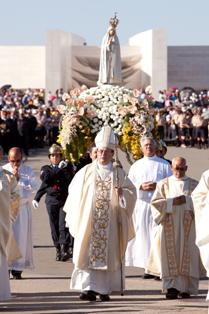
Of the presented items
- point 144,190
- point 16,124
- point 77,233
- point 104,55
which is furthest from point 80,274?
point 104,55

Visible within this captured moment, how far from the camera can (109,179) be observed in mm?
13016

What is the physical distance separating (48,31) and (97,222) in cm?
→ 4332

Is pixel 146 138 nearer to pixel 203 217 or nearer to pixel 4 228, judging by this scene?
pixel 4 228

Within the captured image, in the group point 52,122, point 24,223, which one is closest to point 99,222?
point 24,223

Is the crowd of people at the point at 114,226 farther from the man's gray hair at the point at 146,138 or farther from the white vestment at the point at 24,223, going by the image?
the man's gray hair at the point at 146,138

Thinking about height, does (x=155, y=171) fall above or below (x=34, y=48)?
below

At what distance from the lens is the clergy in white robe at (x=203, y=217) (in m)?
11.3

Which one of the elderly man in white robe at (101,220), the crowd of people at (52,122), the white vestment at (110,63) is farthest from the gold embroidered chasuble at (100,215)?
the white vestment at (110,63)

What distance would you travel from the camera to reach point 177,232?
43.2ft

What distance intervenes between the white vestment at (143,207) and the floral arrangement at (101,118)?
2.43 ft

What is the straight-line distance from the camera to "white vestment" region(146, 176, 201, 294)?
42.7ft

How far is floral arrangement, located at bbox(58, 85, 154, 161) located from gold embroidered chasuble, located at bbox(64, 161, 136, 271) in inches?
103

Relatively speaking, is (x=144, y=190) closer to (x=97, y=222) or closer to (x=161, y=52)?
(x=97, y=222)

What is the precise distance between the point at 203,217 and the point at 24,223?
3979mm
